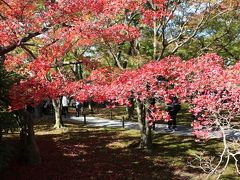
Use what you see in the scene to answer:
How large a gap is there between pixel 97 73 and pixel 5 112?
5.08 meters

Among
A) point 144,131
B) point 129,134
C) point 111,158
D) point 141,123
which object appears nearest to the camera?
point 111,158

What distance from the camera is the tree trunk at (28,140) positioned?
54.2 feet

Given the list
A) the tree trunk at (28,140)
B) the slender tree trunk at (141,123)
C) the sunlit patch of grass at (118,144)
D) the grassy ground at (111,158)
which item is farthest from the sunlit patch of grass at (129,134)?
the tree trunk at (28,140)

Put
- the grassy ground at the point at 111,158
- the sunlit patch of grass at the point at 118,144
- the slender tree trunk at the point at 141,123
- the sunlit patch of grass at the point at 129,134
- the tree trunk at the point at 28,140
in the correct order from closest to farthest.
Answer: the grassy ground at the point at 111,158 → the tree trunk at the point at 28,140 → the slender tree trunk at the point at 141,123 → the sunlit patch of grass at the point at 118,144 → the sunlit patch of grass at the point at 129,134

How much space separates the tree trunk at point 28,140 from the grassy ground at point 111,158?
0.43 metres

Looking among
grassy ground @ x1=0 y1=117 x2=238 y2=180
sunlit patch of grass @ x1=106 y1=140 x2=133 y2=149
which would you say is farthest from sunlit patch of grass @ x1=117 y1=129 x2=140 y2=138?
sunlit patch of grass @ x1=106 y1=140 x2=133 y2=149

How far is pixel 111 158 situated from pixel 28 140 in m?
4.37

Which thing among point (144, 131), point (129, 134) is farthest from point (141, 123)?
point (129, 134)

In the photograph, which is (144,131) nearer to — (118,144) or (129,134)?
(118,144)

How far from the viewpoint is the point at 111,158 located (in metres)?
17.7

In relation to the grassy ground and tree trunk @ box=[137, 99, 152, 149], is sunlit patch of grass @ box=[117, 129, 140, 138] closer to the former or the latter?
the grassy ground

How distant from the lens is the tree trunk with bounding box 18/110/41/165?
1653 centimetres

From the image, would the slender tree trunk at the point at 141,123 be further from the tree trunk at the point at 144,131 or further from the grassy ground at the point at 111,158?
the grassy ground at the point at 111,158

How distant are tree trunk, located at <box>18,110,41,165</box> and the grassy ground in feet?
1.43
